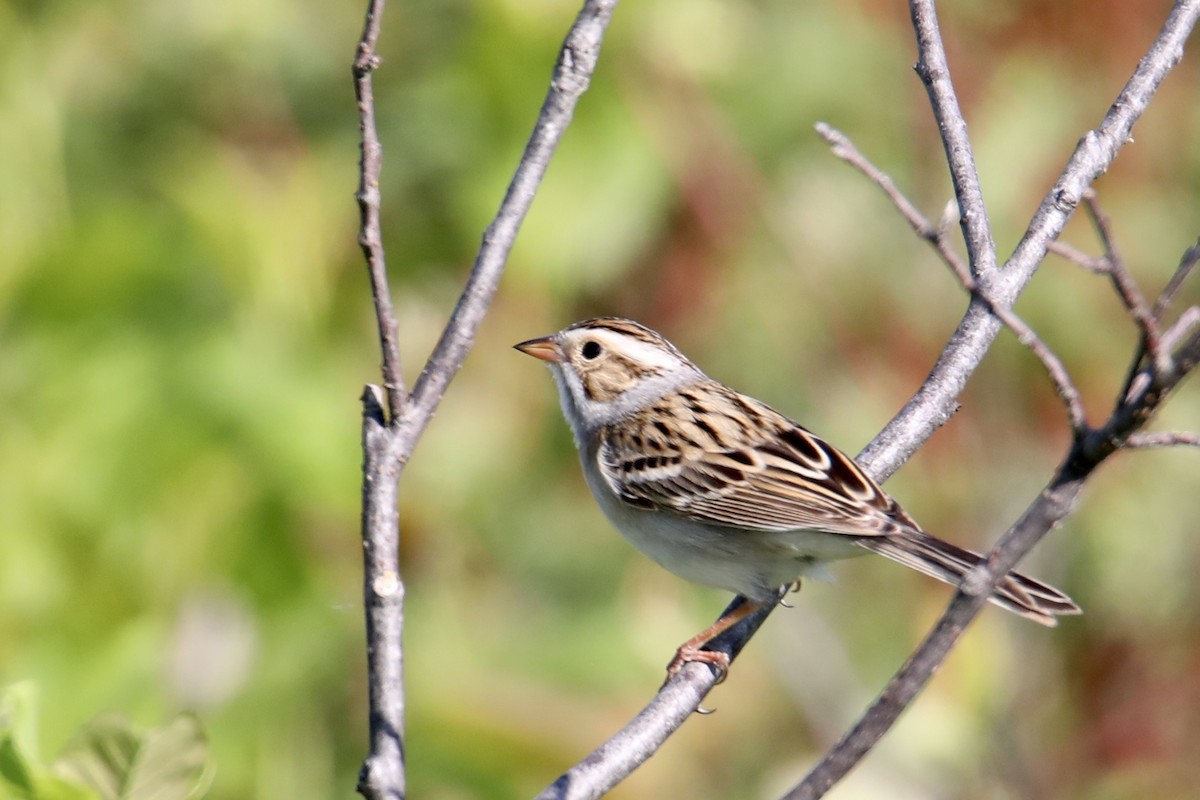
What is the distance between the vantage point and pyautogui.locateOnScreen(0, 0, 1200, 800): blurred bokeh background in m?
3.46

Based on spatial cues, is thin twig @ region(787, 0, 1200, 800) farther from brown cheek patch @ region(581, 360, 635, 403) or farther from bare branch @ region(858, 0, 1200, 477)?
brown cheek patch @ region(581, 360, 635, 403)

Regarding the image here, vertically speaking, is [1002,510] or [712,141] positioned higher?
[712,141]

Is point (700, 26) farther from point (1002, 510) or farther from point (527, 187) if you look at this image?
point (527, 187)

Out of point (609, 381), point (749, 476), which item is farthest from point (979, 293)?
point (609, 381)

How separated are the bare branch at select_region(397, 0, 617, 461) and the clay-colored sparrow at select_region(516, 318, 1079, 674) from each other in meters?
0.88

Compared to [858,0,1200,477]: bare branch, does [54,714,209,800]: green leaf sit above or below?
below

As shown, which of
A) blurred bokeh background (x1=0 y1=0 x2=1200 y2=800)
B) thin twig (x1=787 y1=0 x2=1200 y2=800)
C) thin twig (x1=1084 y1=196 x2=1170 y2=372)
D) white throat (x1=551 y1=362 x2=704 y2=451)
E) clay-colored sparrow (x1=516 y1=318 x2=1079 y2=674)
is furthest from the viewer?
white throat (x1=551 y1=362 x2=704 y2=451)

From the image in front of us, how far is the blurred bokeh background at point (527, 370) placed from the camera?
3.46m

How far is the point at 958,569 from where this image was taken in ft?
8.75

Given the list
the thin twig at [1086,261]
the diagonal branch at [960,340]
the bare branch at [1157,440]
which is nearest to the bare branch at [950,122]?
the diagonal branch at [960,340]

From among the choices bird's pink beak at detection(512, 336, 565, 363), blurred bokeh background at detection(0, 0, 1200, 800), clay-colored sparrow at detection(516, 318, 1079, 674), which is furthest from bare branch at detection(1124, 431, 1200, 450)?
bird's pink beak at detection(512, 336, 565, 363)

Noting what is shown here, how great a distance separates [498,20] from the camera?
4418 millimetres

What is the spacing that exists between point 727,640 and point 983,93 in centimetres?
290

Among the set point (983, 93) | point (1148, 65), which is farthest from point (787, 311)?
point (1148, 65)
